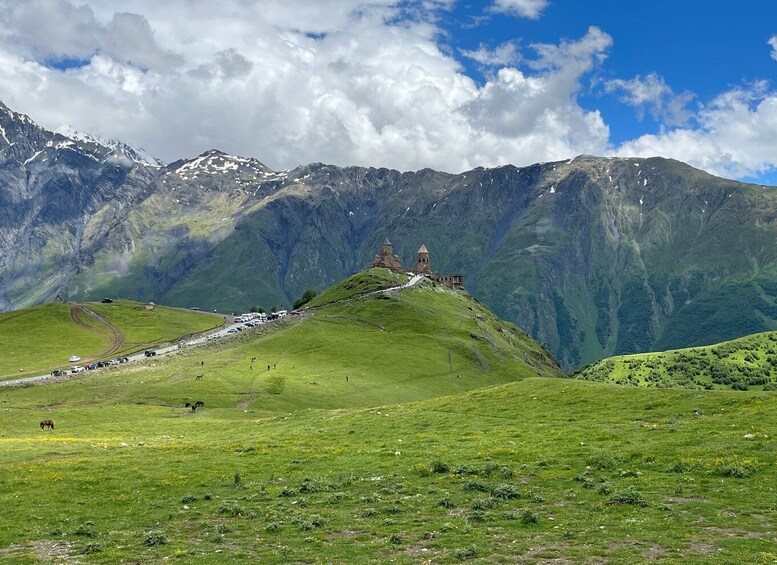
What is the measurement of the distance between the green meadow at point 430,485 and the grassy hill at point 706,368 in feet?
152

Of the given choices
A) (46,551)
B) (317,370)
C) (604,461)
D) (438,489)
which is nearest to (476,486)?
(438,489)

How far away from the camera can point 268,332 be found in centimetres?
19338

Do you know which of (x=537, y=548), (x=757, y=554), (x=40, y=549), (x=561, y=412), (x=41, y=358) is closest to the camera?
(x=757, y=554)

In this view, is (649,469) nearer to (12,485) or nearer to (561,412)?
(561,412)

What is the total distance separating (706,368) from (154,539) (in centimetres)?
10571

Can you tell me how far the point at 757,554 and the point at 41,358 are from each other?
200 meters

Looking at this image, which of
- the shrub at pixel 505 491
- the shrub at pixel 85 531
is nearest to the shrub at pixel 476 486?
the shrub at pixel 505 491

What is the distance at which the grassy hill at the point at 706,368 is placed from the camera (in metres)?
106

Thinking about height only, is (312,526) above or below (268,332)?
below

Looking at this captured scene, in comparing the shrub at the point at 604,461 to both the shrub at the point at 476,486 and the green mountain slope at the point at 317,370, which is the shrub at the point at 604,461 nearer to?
the shrub at the point at 476,486

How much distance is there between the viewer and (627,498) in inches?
1259

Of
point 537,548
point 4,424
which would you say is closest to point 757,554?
point 537,548

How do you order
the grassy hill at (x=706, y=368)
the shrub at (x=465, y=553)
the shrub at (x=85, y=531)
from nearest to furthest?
the shrub at (x=465, y=553)
the shrub at (x=85, y=531)
the grassy hill at (x=706, y=368)

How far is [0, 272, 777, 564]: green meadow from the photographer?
27.9 metres
